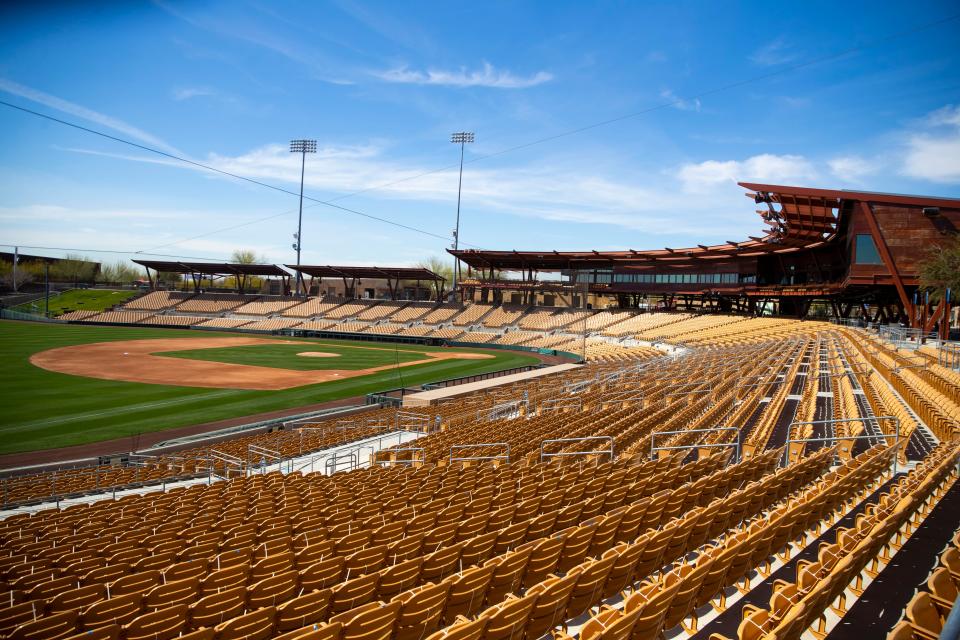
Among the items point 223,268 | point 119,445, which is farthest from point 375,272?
point 119,445

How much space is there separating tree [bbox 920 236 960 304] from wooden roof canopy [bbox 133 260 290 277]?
234ft

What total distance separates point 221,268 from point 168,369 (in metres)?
44.2

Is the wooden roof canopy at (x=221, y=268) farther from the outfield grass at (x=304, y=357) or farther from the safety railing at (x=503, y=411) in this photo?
the safety railing at (x=503, y=411)

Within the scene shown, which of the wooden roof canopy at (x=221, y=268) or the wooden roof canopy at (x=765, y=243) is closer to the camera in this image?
the wooden roof canopy at (x=765, y=243)

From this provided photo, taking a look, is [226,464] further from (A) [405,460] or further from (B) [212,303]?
(B) [212,303]

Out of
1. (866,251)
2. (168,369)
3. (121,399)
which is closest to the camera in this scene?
(121,399)

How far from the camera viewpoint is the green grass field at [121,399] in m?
23.4

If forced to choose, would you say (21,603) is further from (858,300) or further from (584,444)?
(858,300)

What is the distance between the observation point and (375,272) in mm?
76125

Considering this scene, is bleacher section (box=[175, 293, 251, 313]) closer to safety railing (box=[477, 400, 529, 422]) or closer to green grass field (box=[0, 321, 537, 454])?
green grass field (box=[0, 321, 537, 454])

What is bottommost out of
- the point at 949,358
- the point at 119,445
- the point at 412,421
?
the point at 119,445

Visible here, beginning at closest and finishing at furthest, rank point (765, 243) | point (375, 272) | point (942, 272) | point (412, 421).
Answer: point (412, 421)
point (942, 272)
point (765, 243)
point (375, 272)

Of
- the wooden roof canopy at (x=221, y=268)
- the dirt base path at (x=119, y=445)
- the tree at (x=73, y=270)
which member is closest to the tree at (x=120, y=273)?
the tree at (x=73, y=270)

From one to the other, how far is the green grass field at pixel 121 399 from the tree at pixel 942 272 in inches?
1150
